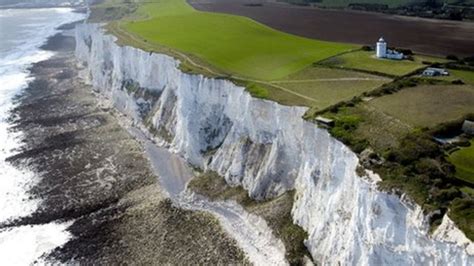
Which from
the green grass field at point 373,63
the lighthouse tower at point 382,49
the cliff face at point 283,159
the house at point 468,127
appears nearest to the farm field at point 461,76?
the green grass field at point 373,63

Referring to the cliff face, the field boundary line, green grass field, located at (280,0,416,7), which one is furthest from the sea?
green grass field, located at (280,0,416,7)

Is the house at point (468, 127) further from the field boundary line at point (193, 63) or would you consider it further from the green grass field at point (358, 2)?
the green grass field at point (358, 2)

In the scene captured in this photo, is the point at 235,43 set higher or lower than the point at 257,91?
higher

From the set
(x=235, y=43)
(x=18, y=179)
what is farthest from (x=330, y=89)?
(x=18, y=179)

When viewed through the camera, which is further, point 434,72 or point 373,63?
point 373,63

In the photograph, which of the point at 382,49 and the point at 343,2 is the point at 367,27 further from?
the point at 343,2
